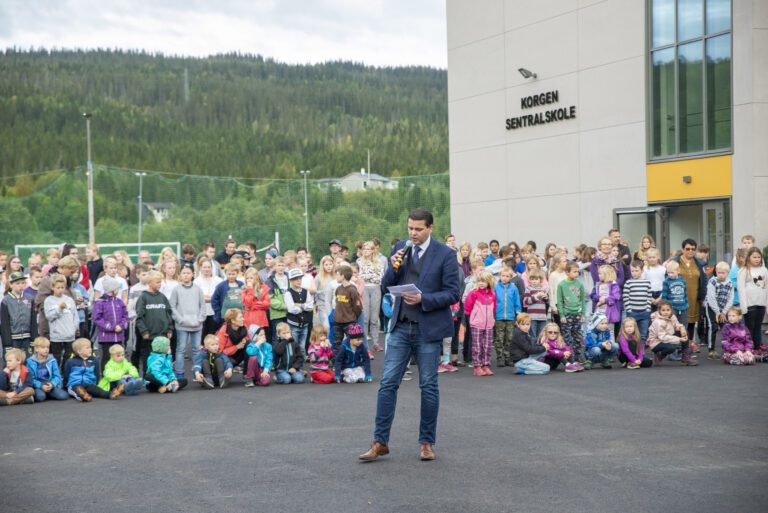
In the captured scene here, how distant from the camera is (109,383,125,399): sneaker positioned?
11984 millimetres

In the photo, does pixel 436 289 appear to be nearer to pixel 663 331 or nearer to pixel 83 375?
pixel 83 375

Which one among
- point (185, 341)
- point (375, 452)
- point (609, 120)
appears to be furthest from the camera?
point (609, 120)

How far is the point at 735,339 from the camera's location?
14562mm

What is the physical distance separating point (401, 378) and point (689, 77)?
17902mm

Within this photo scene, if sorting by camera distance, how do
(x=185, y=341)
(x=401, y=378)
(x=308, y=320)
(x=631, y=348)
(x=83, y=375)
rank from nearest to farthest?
1. (x=401, y=378)
2. (x=83, y=375)
3. (x=185, y=341)
4. (x=631, y=348)
5. (x=308, y=320)

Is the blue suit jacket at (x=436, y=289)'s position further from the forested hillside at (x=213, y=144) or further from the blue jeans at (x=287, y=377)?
the forested hillside at (x=213, y=144)

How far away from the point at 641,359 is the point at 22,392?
8.80 m

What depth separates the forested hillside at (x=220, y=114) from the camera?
101312 mm

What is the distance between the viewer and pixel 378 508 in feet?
19.9

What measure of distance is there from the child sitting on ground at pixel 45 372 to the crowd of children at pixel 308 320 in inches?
0.7

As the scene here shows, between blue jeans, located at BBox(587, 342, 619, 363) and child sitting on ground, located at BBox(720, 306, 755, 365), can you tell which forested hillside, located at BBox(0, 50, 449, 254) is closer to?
child sitting on ground, located at BBox(720, 306, 755, 365)

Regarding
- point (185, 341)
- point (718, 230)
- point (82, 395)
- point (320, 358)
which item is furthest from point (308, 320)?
point (718, 230)

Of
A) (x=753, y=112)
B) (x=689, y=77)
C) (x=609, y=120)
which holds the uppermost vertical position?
(x=689, y=77)

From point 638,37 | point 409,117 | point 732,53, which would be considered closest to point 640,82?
point 638,37
